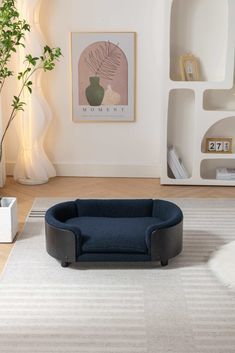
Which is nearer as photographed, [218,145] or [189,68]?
[189,68]

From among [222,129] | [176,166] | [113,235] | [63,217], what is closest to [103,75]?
[176,166]

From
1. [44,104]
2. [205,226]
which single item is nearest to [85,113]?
[44,104]

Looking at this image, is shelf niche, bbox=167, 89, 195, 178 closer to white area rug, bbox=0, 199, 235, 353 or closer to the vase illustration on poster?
the vase illustration on poster

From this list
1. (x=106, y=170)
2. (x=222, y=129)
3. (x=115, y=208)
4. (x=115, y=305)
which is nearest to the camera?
(x=115, y=305)

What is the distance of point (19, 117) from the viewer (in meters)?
6.40

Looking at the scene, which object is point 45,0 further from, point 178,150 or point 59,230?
point 59,230

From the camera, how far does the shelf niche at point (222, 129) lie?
249 inches

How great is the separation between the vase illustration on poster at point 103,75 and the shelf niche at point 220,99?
2.97 feet

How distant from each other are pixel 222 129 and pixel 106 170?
1.39m

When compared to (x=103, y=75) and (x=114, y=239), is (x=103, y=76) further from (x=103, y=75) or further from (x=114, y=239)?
(x=114, y=239)

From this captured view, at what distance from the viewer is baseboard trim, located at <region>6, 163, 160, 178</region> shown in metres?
6.57

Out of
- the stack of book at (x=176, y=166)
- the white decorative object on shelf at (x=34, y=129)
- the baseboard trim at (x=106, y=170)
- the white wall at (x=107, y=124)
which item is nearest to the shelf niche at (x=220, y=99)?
the white wall at (x=107, y=124)

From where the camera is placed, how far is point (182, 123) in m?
6.37

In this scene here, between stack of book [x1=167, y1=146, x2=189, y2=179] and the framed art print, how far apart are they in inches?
24.0
